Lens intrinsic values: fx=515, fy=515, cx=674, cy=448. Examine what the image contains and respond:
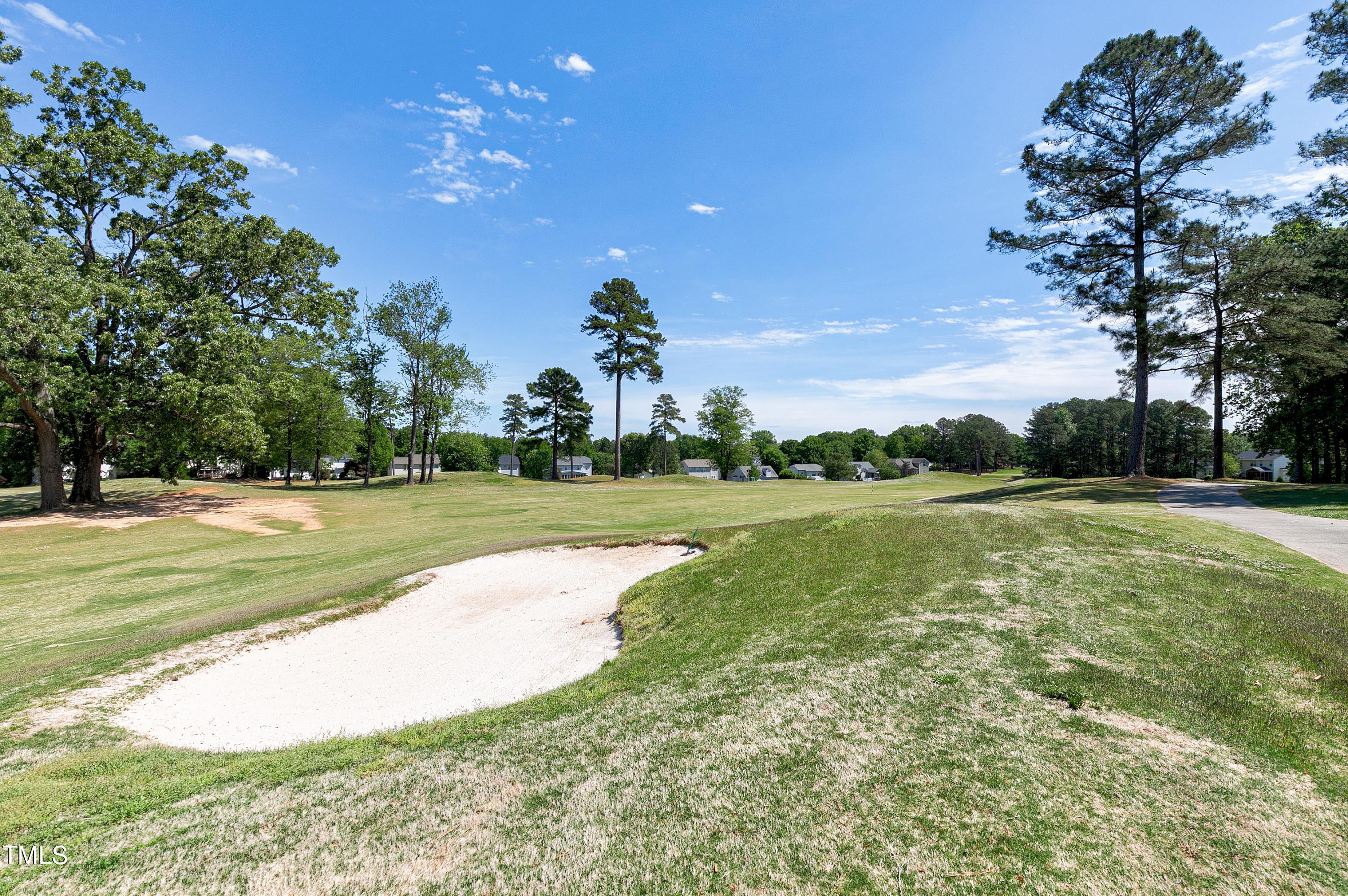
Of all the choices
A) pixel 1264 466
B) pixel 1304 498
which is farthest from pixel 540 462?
pixel 1264 466

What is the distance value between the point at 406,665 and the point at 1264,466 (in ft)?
418

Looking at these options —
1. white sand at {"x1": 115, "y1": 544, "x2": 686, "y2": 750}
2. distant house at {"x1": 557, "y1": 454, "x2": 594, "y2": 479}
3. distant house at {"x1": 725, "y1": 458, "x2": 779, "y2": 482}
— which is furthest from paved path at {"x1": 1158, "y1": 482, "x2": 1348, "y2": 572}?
distant house at {"x1": 557, "y1": 454, "x2": 594, "y2": 479}

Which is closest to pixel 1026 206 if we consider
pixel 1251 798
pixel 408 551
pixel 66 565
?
pixel 1251 798

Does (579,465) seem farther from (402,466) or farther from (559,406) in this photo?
(559,406)

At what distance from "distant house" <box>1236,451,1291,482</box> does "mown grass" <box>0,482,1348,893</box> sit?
77626 millimetres

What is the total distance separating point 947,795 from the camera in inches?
133

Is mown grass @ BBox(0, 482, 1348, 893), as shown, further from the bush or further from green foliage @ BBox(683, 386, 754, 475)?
the bush

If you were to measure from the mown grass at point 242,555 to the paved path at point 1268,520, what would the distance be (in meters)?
10.9

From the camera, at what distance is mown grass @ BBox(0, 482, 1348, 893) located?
9.52 ft

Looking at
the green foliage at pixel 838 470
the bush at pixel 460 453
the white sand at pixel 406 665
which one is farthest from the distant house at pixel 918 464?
the white sand at pixel 406 665

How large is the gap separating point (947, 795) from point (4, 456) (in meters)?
72.0

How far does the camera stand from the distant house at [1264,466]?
62031 mm

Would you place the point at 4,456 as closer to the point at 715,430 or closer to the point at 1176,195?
the point at 715,430

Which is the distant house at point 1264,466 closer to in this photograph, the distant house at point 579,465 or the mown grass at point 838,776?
the mown grass at point 838,776
